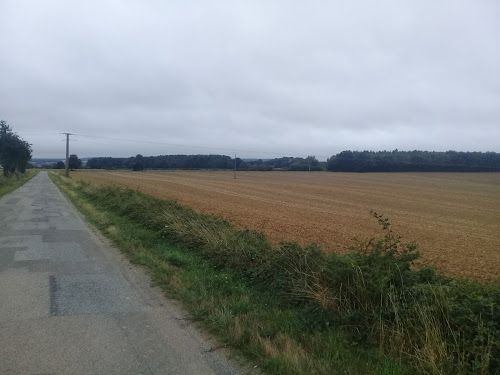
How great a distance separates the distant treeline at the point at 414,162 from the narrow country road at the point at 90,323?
102m

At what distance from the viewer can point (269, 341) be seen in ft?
15.7

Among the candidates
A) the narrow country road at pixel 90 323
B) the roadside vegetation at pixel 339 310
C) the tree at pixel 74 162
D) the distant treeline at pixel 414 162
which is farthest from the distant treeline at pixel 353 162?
the narrow country road at pixel 90 323

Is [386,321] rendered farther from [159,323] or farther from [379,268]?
[159,323]

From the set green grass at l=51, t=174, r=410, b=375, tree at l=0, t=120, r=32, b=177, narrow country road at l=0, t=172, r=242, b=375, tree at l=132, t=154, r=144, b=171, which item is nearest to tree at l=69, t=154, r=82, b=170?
tree at l=132, t=154, r=144, b=171

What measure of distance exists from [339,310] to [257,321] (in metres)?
1.12

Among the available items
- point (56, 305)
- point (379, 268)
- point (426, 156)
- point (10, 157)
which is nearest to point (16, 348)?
point (56, 305)

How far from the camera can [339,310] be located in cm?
554

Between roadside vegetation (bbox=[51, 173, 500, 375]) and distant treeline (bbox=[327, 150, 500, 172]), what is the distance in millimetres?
100852

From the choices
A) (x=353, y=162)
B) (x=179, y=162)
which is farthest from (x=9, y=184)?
(x=179, y=162)

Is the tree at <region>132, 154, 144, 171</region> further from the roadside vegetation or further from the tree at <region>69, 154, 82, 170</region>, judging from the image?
the roadside vegetation

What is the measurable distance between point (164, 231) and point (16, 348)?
7255mm

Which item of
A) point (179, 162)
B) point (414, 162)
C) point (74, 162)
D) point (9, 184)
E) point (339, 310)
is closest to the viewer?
point (339, 310)

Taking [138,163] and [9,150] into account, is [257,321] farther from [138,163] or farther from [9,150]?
[138,163]

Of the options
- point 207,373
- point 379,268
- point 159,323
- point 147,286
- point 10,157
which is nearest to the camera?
point 207,373
